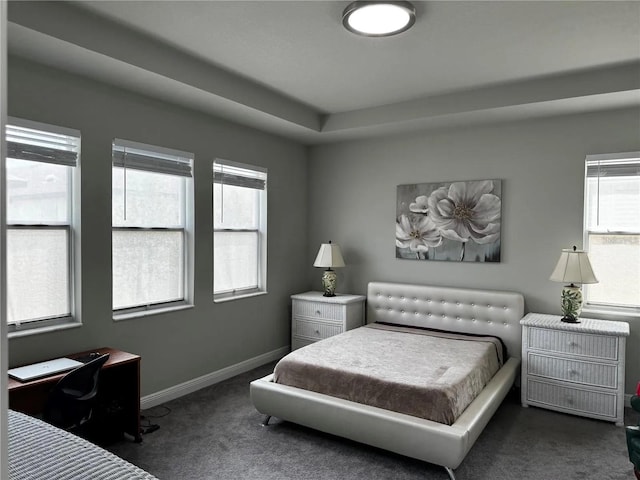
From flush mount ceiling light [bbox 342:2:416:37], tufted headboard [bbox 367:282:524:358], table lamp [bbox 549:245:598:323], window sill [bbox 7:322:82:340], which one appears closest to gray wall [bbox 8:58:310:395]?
window sill [bbox 7:322:82:340]

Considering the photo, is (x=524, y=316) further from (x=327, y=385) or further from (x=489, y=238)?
(x=327, y=385)

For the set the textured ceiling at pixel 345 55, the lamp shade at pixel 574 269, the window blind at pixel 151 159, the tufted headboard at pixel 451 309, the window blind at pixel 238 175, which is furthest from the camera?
the window blind at pixel 238 175

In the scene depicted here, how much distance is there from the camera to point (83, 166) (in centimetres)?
309

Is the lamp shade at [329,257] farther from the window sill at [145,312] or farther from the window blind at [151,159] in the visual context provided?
the window blind at [151,159]

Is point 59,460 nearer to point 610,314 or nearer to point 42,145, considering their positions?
point 42,145

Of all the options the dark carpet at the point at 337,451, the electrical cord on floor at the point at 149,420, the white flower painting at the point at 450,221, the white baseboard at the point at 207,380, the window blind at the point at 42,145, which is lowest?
the dark carpet at the point at 337,451

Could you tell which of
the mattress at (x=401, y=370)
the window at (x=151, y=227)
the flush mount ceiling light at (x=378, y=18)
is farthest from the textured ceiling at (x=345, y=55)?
the mattress at (x=401, y=370)

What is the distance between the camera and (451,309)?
4359 millimetres

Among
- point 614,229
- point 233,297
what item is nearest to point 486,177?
point 614,229

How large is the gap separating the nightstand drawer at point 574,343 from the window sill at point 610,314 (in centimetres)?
47

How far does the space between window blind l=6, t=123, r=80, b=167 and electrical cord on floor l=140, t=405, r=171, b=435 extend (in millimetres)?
1905

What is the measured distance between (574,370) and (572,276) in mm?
734

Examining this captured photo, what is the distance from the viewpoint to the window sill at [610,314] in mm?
3693

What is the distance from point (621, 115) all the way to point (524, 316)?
189 cm
